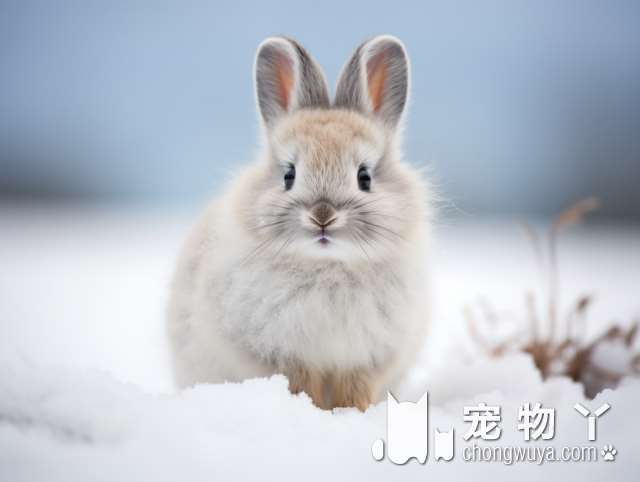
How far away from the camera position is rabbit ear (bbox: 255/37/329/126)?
7.85 feet

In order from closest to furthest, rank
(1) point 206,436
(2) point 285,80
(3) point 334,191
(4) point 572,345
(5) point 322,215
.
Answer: (1) point 206,436
(5) point 322,215
(3) point 334,191
(2) point 285,80
(4) point 572,345

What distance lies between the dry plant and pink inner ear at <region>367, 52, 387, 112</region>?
51.7 inches

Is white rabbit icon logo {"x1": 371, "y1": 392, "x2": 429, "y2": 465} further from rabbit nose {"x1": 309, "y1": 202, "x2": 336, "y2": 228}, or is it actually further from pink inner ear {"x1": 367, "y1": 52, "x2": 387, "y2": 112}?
pink inner ear {"x1": 367, "y1": 52, "x2": 387, "y2": 112}

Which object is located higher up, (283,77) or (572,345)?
(283,77)

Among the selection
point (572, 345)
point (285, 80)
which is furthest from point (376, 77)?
point (572, 345)

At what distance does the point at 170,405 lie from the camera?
65.1 inches

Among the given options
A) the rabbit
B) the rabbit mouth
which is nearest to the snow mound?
the rabbit

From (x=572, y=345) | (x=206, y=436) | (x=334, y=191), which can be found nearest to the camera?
(x=206, y=436)

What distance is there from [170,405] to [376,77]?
1525 mm

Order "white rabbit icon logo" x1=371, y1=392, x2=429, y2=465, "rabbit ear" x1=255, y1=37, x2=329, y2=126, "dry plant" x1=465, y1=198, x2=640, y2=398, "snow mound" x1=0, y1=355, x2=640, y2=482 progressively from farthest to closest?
"dry plant" x1=465, y1=198, x2=640, y2=398 → "rabbit ear" x1=255, y1=37, x2=329, y2=126 → "white rabbit icon logo" x1=371, y1=392, x2=429, y2=465 → "snow mound" x1=0, y1=355, x2=640, y2=482

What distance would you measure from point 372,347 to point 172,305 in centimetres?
88

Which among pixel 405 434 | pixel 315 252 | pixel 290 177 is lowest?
pixel 405 434

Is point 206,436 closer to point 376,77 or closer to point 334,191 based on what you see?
point 334,191

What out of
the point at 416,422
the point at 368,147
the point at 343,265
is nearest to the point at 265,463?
the point at 416,422
